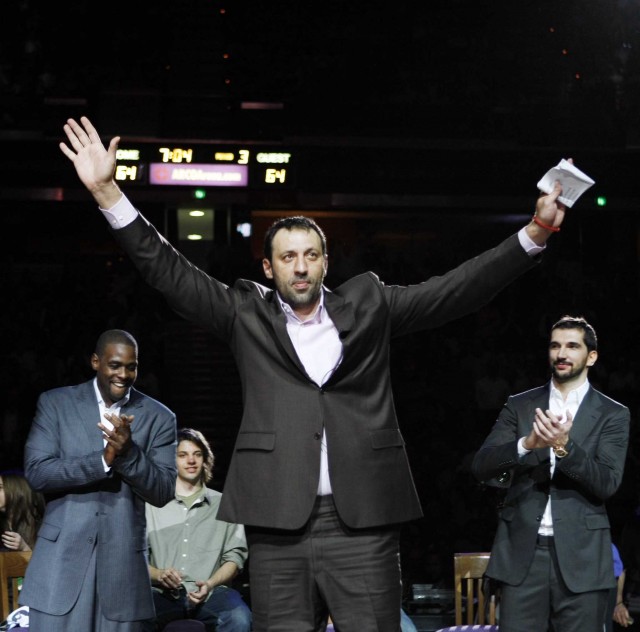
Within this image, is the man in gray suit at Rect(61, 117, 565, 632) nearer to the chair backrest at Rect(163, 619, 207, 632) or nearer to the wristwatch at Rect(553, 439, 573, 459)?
the wristwatch at Rect(553, 439, 573, 459)

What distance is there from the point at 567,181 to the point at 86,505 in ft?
6.74

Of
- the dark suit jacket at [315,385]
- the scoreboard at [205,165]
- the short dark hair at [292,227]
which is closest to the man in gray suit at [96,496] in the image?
the dark suit jacket at [315,385]

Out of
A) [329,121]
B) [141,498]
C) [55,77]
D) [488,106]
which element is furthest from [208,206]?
[141,498]

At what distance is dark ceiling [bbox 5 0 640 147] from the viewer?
14.6 metres

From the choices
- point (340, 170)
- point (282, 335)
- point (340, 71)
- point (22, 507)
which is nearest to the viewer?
point (282, 335)

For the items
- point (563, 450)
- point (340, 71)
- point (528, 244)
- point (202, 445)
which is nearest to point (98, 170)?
point (528, 244)

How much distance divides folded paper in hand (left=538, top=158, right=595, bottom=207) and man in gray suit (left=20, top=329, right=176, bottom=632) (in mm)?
1586

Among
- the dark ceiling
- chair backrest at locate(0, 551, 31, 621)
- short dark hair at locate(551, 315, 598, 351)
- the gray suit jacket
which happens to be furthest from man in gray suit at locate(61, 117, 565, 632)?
the dark ceiling

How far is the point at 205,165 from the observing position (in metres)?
12.6

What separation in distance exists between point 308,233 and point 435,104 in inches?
529

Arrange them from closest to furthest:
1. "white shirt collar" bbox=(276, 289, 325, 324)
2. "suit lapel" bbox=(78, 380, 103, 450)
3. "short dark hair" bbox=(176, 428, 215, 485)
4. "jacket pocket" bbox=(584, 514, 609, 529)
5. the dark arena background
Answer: "white shirt collar" bbox=(276, 289, 325, 324)
"suit lapel" bbox=(78, 380, 103, 450)
"jacket pocket" bbox=(584, 514, 609, 529)
"short dark hair" bbox=(176, 428, 215, 485)
the dark arena background

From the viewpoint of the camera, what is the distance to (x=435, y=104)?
15.6 meters

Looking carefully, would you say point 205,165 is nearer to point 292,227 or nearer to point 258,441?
point 292,227

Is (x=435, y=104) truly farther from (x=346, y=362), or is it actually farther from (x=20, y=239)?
(x=346, y=362)
